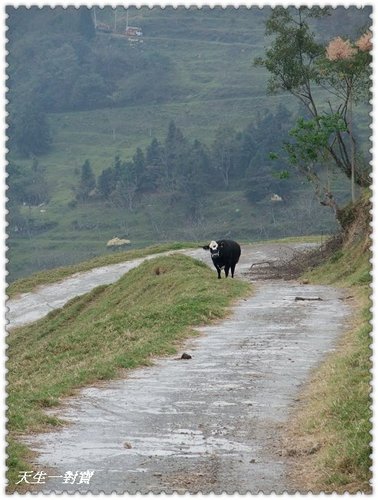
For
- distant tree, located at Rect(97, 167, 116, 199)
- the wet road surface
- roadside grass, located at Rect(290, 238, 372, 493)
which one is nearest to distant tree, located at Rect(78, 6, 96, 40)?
distant tree, located at Rect(97, 167, 116, 199)

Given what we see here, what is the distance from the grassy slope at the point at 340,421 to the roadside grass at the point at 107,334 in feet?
9.18

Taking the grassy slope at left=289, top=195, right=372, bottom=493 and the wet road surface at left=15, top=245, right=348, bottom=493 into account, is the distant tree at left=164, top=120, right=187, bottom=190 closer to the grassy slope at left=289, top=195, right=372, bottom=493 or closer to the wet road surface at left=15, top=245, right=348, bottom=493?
the wet road surface at left=15, top=245, right=348, bottom=493

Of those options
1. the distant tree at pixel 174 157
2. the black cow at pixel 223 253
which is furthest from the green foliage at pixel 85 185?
the black cow at pixel 223 253

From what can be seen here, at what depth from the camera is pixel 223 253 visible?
30.7 meters

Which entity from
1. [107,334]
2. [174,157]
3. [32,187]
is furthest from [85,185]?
[107,334]

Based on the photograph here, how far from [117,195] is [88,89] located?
43.8 metres

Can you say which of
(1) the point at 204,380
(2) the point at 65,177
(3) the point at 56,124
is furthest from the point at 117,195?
(1) the point at 204,380

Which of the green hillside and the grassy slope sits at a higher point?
the grassy slope

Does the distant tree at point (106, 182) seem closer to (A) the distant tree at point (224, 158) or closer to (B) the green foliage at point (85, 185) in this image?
(B) the green foliage at point (85, 185)

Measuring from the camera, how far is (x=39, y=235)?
358 feet

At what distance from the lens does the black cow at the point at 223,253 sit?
2988cm

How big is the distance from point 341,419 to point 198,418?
188 cm

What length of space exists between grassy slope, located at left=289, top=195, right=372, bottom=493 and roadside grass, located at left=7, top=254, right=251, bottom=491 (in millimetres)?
2798

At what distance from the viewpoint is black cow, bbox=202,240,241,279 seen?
29.9m
